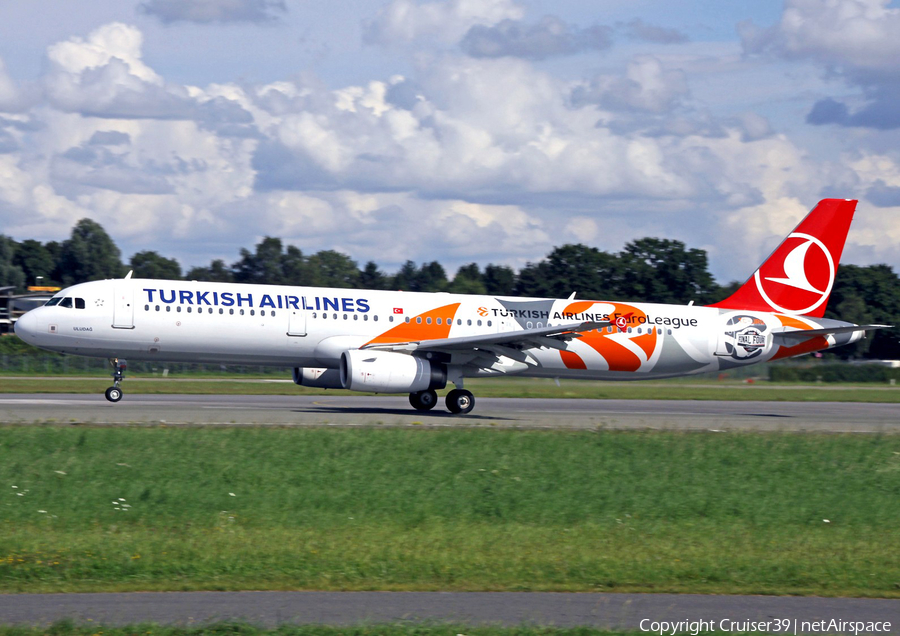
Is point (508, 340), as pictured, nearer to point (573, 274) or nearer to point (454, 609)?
point (454, 609)

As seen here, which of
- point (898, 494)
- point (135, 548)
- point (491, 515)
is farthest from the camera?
point (898, 494)

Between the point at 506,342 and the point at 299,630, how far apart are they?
1974cm

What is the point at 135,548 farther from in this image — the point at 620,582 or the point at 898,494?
the point at 898,494

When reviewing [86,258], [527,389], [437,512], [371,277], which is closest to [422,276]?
[371,277]

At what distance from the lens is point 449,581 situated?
9.90 m

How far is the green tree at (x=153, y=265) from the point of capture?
109 meters

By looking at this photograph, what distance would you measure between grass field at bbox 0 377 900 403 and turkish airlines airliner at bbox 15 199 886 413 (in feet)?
23.3

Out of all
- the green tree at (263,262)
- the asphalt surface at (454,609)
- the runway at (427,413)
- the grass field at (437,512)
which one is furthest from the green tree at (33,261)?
the asphalt surface at (454,609)

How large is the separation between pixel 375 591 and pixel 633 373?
22.4 m

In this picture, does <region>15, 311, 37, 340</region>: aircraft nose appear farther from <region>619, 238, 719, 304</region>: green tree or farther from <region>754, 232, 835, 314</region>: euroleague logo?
<region>619, 238, 719, 304</region>: green tree

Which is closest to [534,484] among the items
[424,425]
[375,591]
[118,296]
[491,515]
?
[491,515]

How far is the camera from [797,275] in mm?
32875

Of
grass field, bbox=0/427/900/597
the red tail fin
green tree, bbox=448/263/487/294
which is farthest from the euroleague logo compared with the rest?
green tree, bbox=448/263/487/294

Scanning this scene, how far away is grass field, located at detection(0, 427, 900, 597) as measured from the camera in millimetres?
10086
